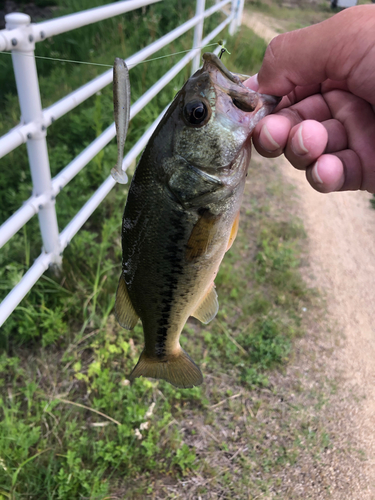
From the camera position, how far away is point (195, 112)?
113cm

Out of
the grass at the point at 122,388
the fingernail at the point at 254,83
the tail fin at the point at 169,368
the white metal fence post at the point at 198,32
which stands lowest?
the grass at the point at 122,388

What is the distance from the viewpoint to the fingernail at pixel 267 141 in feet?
4.40

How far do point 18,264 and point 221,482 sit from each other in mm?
1779

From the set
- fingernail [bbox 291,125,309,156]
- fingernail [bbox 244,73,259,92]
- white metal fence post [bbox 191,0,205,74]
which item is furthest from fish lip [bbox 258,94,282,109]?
white metal fence post [bbox 191,0,205,74]

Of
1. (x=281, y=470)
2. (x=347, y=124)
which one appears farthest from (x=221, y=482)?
(x=347, y=124)

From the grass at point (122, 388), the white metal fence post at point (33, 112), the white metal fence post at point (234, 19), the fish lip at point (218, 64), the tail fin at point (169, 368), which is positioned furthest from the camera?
the white metal fence post at point (234, 19)

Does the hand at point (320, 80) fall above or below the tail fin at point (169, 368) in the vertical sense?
above

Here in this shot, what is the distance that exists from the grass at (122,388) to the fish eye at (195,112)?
1676mm

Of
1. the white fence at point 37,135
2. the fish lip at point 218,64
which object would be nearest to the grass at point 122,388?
the white fence at point 37,135

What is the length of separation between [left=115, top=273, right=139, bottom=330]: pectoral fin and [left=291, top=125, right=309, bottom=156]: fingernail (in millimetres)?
738

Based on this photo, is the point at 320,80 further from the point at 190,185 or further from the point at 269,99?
the point at 190,185

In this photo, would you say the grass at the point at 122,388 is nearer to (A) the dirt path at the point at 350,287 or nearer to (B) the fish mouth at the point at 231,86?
(A) the dirt path at the point at 350,287

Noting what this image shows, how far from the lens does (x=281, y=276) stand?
3357 mm

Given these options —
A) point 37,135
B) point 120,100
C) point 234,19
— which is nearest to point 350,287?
point 37,135
